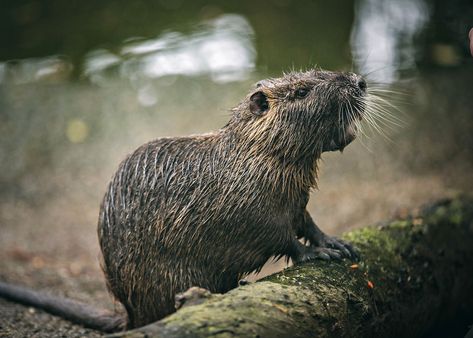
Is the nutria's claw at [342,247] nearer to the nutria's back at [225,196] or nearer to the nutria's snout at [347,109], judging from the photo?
the nutria's back at [225,196]

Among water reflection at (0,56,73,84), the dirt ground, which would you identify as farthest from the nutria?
water reflection at (0,56,73,84)

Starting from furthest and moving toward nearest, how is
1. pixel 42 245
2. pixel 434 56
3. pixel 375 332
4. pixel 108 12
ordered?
pixel 108 12 < pixel 434 56 < pixel 42 245 < pixel 375 332

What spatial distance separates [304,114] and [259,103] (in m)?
0.30

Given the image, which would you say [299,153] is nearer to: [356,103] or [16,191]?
[356,103]

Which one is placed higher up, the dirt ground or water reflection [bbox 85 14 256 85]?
water reflection [bbox 85 14 256 85]

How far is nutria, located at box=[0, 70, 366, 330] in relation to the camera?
3.56m

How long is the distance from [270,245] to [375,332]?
808 mm

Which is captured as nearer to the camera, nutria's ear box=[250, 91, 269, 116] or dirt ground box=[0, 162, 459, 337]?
nutria's ear box=[250, 91, 269, 116]

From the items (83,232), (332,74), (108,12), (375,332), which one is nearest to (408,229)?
(375,332)

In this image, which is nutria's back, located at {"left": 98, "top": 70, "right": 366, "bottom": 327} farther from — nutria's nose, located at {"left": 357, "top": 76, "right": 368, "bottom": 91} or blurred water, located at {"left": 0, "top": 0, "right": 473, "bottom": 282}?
blurred water, located at {"left": 0, "top": 0, "right": 473, "bottom": 282}

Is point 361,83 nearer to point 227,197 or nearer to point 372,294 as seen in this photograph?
point 227,197

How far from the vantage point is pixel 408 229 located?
4418 mm

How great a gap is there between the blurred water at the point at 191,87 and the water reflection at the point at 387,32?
20mm

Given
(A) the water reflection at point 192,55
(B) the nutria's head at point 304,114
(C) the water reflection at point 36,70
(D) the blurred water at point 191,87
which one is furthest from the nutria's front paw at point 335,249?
(C) the water reflection at point 36,70
